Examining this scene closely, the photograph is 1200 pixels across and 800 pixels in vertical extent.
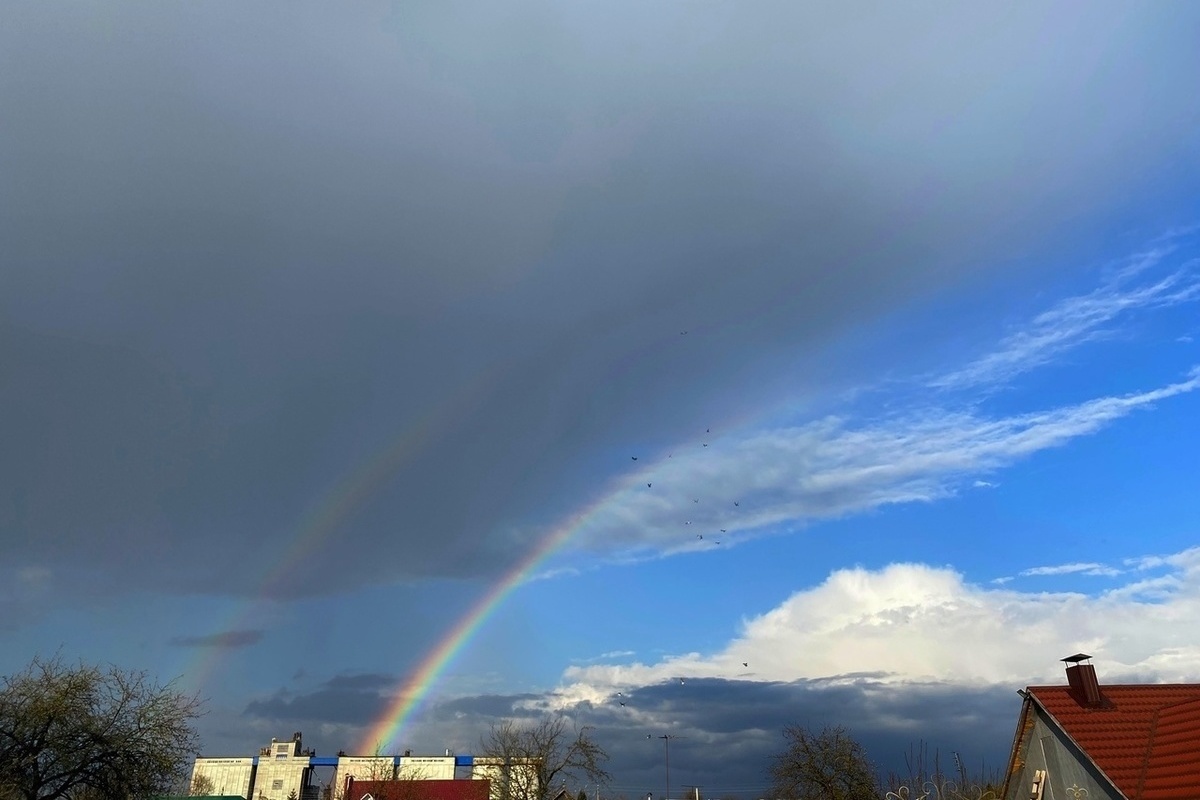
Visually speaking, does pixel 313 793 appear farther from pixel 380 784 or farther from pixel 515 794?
pixel 515 794

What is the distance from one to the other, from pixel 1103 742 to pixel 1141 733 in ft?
6.40

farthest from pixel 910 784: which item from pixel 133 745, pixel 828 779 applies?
pixel 133 745

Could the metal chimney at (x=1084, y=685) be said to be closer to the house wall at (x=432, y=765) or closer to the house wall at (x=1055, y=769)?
the house wall at (x=1055, y=769)

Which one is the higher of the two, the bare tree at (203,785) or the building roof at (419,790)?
the bare tree at (203,785)

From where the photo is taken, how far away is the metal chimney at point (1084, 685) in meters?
40.1

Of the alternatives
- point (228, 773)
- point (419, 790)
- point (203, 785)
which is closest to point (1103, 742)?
point (419, 790)

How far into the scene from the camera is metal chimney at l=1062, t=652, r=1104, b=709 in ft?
131

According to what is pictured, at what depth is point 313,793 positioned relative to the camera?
470 feet

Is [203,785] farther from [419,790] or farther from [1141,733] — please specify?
[1141,733]

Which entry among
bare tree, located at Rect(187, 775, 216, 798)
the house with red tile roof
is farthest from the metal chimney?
bare tree, located at Rect(187, 775, 216, 798)

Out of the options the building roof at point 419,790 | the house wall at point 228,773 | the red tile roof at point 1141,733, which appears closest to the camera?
the red tile roof at point 1141,733

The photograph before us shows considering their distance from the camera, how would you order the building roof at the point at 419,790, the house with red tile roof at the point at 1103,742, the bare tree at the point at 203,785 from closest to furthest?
the house with red tile roof at the point at 1103,742 → the building roof at the point at 419,790 → the bare tree at the point at 203,785

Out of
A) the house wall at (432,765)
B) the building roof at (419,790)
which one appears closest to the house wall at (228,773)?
the house wall at (432,765)

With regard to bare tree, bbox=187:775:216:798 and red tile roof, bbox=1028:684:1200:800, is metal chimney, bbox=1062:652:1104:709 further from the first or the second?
bare tree, bbox=187:775:216:798
